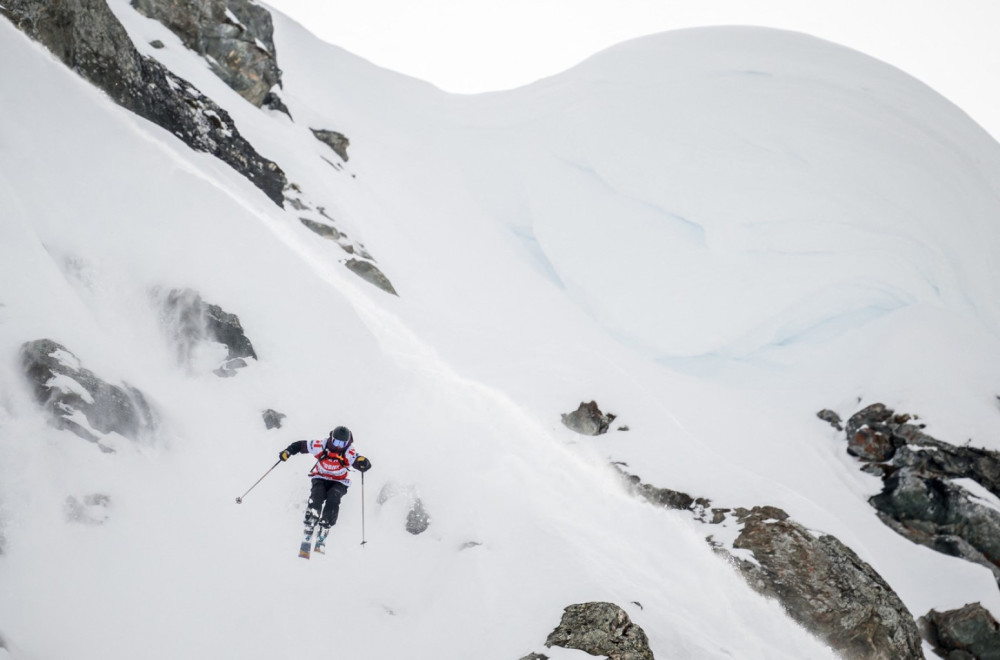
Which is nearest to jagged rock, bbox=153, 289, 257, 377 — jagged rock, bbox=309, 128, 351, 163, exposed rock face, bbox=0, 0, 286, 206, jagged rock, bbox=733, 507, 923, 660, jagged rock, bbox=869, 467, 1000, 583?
exposed rock face, bbox=0, 0, 286, 206

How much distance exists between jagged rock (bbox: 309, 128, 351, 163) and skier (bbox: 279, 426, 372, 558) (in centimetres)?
2286

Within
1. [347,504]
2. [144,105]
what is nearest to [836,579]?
[347,504]

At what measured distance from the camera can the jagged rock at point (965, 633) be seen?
1524 cm

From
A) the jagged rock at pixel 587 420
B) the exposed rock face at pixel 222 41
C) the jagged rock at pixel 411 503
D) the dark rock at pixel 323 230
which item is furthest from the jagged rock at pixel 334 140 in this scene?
the jagged rock at pixel 411 503

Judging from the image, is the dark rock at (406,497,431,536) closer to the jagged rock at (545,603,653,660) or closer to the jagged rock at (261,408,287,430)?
the jagged rock at (261,408,287,430)

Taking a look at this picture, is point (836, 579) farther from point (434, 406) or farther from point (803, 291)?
point (803, 291)

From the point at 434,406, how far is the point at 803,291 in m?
21.9

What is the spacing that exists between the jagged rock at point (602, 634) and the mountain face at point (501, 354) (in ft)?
0.18

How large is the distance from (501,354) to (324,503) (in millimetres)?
11808

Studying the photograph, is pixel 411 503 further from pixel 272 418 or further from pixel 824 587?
pixel 824 587

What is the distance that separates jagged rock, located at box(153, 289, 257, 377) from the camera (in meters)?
12.2

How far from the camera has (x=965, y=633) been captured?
51.0 feet

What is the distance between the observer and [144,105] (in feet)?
54.2

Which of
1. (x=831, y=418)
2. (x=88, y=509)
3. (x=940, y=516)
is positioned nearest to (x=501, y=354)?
(x=831, y=418)
